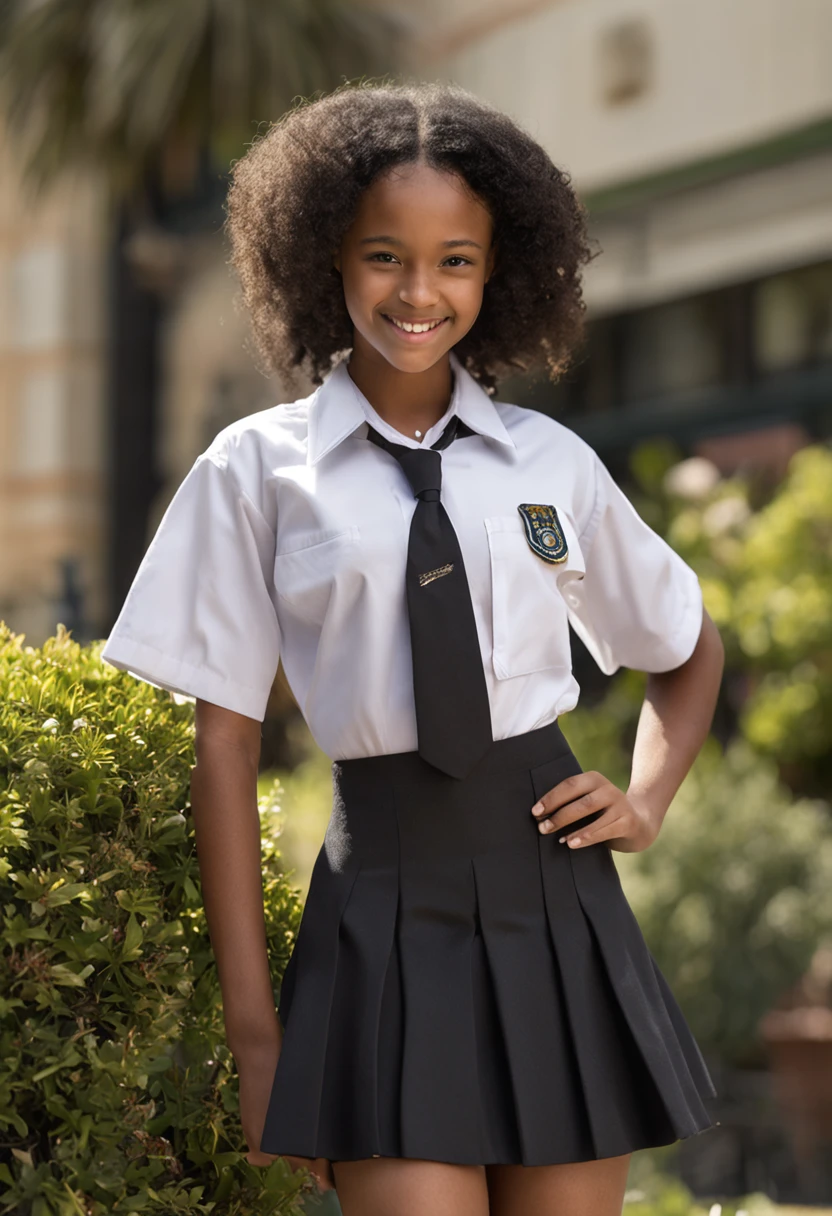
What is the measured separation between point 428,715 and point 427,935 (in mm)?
263

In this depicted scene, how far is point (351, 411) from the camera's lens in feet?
6.87

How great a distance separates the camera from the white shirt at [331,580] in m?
1.97

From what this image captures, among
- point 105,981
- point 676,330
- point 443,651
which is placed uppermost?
point 676,330

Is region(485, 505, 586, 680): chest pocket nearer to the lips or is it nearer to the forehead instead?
the lips

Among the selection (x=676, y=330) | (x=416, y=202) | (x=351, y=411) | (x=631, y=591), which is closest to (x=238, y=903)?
(x=351, y=411)

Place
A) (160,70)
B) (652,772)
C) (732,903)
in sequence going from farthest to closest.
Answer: (160,70), (732,903), (652,772)

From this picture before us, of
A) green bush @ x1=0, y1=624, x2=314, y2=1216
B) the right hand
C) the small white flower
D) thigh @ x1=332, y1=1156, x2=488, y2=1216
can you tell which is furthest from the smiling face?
the small white flower

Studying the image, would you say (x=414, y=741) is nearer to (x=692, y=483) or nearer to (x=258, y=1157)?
(x=258, y=1157)

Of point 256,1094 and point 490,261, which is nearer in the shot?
point 256,1094

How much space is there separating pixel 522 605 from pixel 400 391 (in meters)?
0.36

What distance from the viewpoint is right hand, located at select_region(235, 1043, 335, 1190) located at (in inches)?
73.9

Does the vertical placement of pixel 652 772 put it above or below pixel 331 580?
below

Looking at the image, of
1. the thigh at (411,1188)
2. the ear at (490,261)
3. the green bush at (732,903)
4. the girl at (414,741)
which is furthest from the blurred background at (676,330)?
the thigh at (411,1188)

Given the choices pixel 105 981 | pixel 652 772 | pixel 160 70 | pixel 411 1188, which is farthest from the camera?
pixel 160 70
